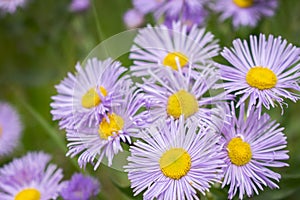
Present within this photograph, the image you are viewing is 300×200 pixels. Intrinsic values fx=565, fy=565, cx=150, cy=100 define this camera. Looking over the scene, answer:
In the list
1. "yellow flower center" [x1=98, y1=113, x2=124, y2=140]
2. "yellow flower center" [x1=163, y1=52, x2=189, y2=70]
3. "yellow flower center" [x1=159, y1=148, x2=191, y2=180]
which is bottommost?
"yellow flower center" [x1=159, y1=148, x2=191, y2=180]

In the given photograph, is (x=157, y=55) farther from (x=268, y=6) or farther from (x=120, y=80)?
(x=268, y=6)

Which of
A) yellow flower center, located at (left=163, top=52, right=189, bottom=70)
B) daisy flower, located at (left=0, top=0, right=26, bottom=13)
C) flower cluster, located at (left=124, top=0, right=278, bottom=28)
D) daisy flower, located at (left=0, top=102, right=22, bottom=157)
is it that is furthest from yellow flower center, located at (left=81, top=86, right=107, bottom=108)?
daisy flower, located at (left=0, top=0, right=26, bottom=13)

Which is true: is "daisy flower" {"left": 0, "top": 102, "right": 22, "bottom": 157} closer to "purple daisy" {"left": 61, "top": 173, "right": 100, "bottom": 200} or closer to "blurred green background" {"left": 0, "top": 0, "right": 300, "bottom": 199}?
"blurred green background" {"left": 0, "top": 0, "right": 300, "bottom": 199}

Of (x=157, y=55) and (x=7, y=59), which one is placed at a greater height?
(x=7, y=59)

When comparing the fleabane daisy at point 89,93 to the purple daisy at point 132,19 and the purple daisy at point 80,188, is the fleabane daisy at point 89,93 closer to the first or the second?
the purple daisy at point 80,188

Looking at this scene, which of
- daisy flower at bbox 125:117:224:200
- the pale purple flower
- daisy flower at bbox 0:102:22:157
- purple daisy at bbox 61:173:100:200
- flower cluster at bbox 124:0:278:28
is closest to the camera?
daisy flower at bbox 125:117:224:200

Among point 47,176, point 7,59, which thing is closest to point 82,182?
point 47,176
